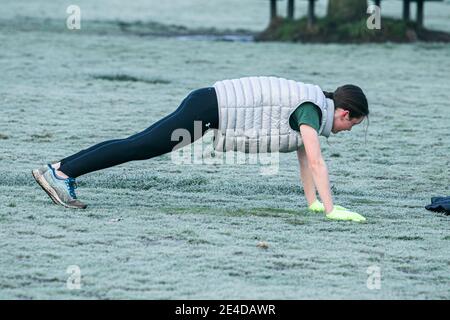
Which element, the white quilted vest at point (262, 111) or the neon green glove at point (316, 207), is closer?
the white quilted vest at point (262, 111)

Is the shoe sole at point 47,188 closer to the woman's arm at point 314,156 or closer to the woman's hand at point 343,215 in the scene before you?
the woman's arm at point 314,156

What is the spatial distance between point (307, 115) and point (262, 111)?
0.92 ft

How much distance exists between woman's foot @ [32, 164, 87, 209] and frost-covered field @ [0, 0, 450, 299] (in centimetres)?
7

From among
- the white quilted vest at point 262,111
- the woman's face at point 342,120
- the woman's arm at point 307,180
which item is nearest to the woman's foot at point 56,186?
the white quilted vest at point 262,111

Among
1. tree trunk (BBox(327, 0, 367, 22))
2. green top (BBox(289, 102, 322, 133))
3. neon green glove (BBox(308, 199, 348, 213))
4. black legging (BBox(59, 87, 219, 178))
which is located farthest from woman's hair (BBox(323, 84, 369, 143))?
tree trunk (BBox(327, 0, 367, 22))

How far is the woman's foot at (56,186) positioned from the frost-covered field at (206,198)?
70 millimetres

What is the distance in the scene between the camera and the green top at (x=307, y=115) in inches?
277

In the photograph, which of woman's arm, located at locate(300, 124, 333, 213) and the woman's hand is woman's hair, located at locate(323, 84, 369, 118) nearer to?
woman's arm, located at locate(300, 124, 333, 213)

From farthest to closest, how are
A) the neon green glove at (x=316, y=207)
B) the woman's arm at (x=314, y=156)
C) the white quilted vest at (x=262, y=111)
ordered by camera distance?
the neon green glove at (x=316, y=207)
the white quilted vest at (x=262, y=111)
the woman's arm at (x=314, y=156)

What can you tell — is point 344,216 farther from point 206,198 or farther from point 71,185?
point 71,185

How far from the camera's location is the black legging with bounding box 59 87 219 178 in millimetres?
7098

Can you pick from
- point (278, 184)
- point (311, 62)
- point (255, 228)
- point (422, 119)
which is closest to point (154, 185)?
point (278, 184)

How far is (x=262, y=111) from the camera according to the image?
7.11 metres

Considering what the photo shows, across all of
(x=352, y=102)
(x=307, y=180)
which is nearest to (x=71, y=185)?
(x=307, y=180)
